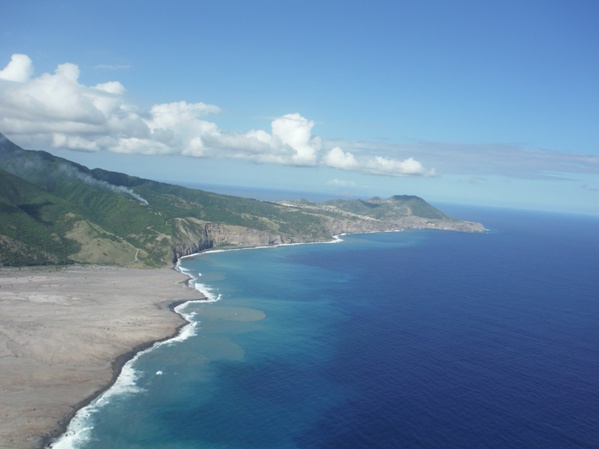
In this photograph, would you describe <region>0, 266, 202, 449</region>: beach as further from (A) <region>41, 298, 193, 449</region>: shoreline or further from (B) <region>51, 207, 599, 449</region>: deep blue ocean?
(B) <region>51, 207, 599, 449</region>: deep blue ocean

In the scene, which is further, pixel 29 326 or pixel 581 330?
pixel 581 330

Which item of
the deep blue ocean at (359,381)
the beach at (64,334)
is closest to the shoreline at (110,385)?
the beach at (64,334)

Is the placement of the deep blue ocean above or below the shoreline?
above

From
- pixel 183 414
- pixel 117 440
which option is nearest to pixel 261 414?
pixel 183 414

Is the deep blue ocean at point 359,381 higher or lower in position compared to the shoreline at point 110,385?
higher

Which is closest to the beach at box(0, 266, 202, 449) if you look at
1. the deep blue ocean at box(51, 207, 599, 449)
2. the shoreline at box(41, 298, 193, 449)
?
the shoreline at box(41, 298, 193, 449)

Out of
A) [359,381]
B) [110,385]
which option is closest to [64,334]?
[110,385]

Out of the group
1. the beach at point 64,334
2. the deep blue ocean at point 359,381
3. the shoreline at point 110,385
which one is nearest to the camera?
the shoreline at point 110,385

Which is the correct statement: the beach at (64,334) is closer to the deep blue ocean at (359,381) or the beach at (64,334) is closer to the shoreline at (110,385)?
the shoreline at (110,385)

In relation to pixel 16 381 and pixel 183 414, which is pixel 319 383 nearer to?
pixel 183 414
